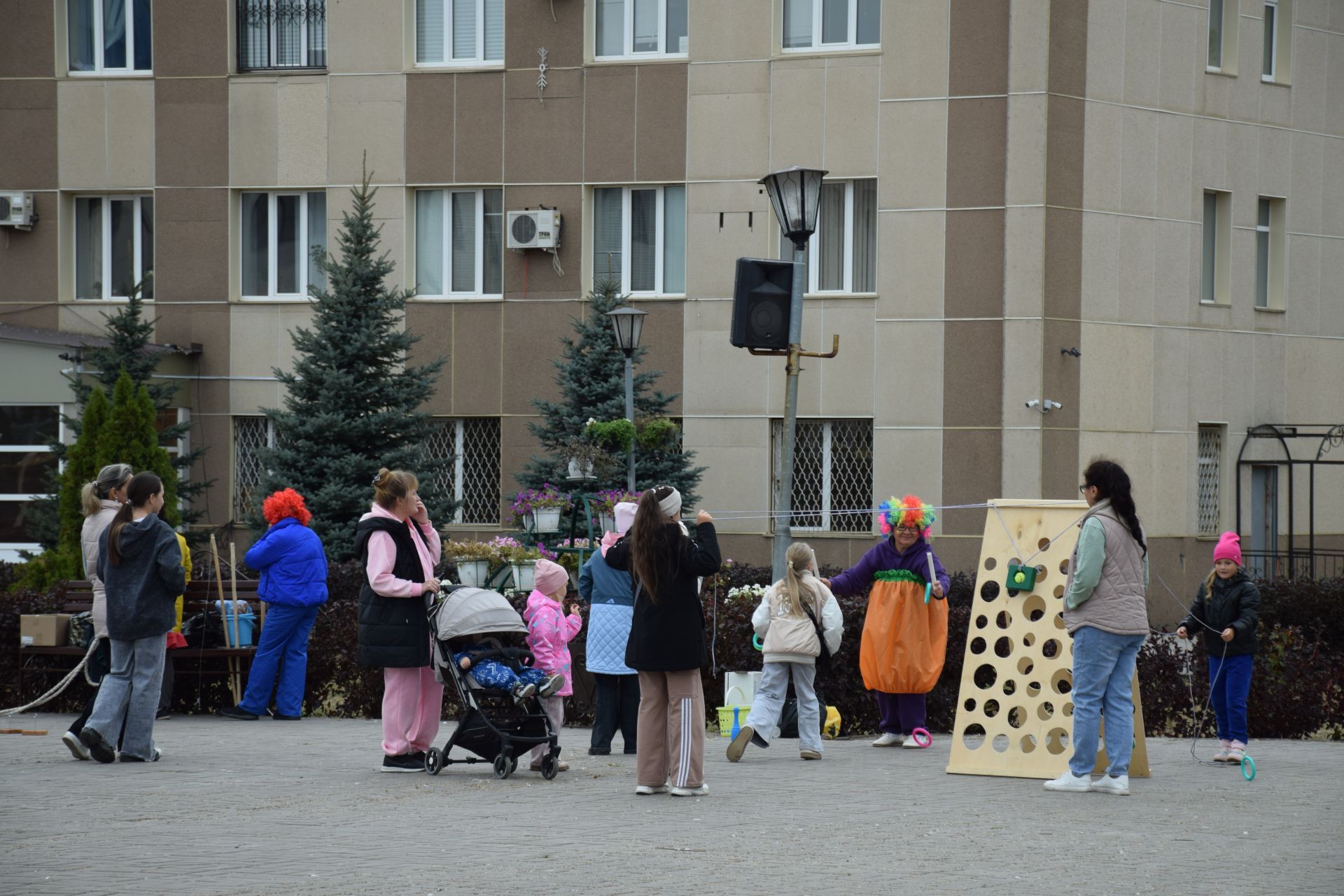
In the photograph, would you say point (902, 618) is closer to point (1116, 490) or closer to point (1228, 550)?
point (1228, 550)

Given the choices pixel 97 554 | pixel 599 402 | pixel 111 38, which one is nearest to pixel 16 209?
pixel 111 38

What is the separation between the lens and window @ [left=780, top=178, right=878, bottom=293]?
2538 centimetres

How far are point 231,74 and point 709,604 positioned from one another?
15.9 m

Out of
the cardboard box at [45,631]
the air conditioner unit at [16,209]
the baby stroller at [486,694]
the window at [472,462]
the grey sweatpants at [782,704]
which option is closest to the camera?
the baby stroller at [486,694]

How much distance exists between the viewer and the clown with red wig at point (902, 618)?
1262 centimetres

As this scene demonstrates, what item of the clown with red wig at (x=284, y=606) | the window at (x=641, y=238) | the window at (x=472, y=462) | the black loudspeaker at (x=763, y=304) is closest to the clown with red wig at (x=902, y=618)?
the black loudspeaker at (x=763, y=304)

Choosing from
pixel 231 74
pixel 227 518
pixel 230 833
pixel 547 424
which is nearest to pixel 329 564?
pixel 547 424

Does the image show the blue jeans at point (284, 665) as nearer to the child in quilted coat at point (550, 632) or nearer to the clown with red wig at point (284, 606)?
the clown with red wig at point (284, 606)

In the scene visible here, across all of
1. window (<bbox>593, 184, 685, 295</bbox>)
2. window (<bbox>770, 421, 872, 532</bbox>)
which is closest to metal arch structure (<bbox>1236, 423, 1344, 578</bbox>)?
window (<bbox>770, 421, 872, 532</bbox>)

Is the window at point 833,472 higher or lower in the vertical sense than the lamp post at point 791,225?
lower

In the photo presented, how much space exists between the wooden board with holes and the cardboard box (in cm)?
789

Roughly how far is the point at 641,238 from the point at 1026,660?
15.7m

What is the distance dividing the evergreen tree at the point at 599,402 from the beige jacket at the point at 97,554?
1085 cm

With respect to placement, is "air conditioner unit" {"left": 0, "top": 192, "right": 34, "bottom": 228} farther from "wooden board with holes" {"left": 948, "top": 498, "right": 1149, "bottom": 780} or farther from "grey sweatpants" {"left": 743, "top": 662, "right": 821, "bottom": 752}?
"wooden board with holes" {"left": 948, "top": 498, "right": 1149, "bottom": 780}
